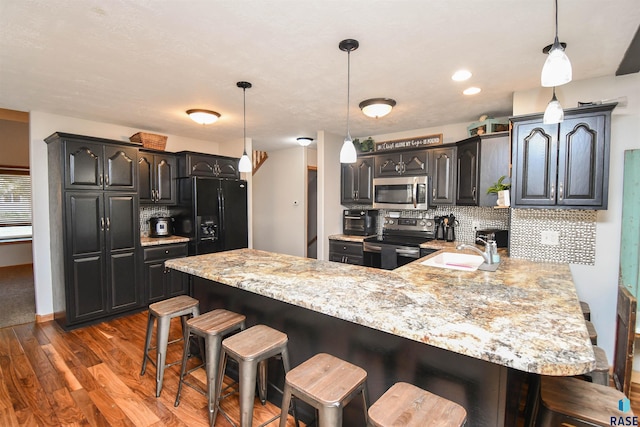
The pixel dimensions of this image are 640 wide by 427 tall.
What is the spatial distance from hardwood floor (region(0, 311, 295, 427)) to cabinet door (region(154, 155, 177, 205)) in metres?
1.79

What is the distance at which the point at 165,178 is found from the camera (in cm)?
418

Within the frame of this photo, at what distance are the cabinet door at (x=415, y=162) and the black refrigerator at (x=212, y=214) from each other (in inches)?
95.6

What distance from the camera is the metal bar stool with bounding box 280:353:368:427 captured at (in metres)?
1.18

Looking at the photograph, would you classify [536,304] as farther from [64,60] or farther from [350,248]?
[64,60]

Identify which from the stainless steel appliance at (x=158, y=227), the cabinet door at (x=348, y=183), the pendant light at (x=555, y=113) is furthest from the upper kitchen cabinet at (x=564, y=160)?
the stainless steel appliance at (x=158, y=227)

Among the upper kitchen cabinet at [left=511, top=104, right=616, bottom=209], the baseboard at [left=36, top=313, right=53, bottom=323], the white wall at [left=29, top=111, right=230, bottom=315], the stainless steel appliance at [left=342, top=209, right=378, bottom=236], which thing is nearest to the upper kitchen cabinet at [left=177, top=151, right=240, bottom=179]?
the white wall at [left=29, top=111, right=230, bottom=315]

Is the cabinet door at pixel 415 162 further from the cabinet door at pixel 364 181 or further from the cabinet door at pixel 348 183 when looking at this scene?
the cabinet door at pixel 348 183

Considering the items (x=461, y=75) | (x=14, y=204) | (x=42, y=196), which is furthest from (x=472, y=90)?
(x=14, y=204)

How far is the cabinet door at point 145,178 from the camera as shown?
389cm

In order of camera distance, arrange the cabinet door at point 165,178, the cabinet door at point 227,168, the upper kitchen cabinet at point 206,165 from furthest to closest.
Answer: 1. the cabinet door at point 227,168
2. the upper kitchen cabinet at point 206,165
3. the cabinet door at point 165,178

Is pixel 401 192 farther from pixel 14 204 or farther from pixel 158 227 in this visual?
pixel 14 204

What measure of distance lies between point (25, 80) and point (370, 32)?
2885mm

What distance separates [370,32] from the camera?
1840 millimetres

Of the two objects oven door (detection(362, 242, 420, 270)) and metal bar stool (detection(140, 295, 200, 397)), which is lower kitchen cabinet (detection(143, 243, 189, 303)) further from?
oven door (detection(362, 242, 420, 270))
